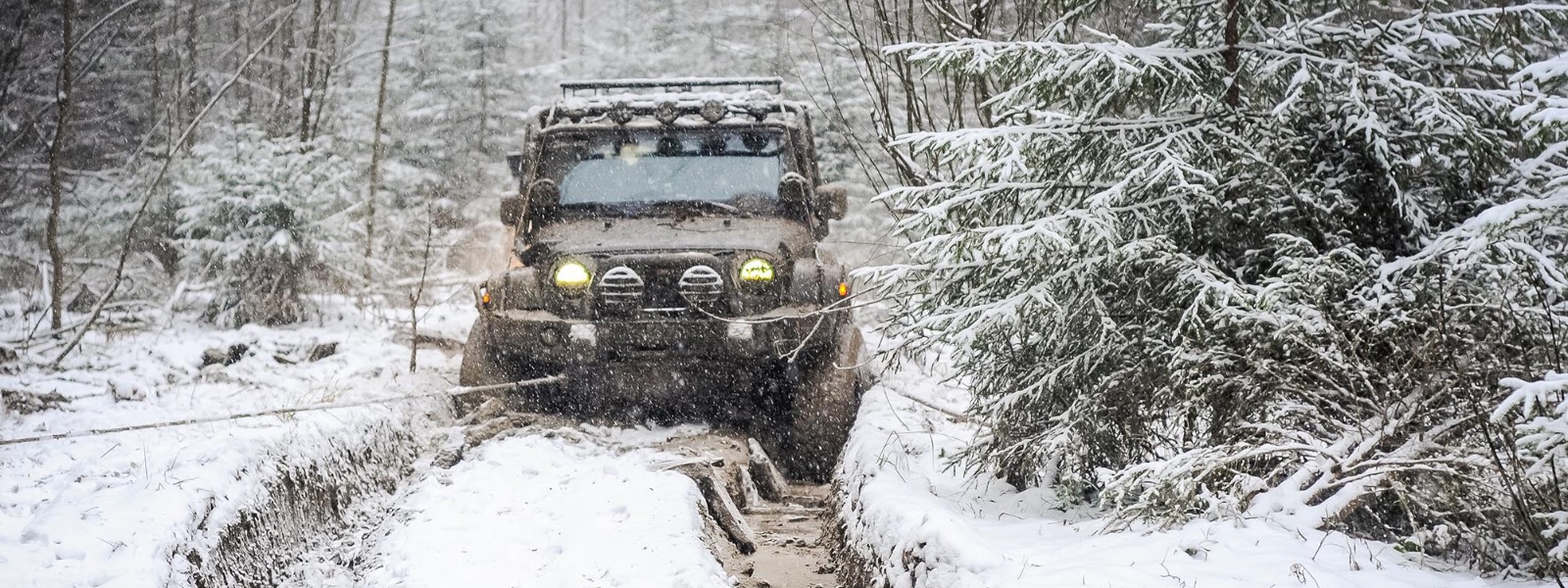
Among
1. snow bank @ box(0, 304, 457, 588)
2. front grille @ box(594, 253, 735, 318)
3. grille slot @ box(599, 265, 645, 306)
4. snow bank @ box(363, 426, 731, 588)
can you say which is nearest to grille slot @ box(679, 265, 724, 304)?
front grille @ box(594, 253, 735, 318)

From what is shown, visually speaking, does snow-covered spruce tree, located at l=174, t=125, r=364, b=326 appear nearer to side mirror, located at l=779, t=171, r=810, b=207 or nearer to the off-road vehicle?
the off-road vehicle

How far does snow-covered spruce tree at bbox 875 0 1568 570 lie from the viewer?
3180mm

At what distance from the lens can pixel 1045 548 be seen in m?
3.40

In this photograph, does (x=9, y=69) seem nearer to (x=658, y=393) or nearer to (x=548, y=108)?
(x=548, y=108)

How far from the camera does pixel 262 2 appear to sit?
76.8 ft

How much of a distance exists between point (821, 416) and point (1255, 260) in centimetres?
322

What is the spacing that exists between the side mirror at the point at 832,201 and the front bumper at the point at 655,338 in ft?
3.89

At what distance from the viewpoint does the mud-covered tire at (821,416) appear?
252 inches

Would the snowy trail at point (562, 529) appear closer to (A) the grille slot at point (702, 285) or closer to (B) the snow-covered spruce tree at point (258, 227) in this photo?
(A) the grille slot at point (702, 285)

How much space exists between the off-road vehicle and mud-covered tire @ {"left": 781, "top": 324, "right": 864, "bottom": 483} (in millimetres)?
10

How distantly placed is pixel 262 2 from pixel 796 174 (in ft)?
69.8

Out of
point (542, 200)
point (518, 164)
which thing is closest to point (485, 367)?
point (542, 200)

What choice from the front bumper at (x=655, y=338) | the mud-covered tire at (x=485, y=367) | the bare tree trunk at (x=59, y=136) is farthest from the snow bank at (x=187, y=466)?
the front bumper at (x=655, y=338)

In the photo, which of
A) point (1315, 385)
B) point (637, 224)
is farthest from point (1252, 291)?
point (637, 224)
